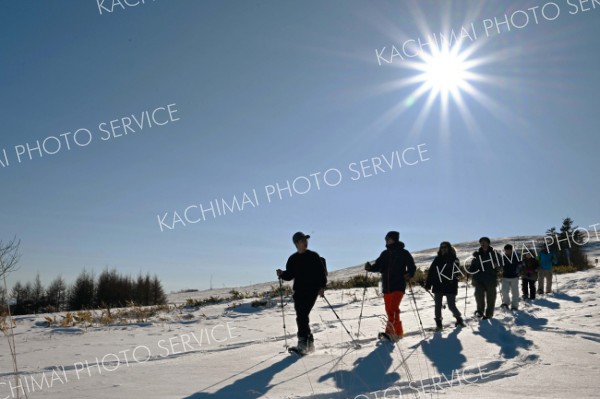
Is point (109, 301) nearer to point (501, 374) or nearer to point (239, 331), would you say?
point (239, 331)

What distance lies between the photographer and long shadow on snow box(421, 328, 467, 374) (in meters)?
4.91

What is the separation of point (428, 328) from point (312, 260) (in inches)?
128

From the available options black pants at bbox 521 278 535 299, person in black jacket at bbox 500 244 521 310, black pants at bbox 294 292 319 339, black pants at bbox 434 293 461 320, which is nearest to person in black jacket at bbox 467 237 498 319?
black pants at bbox 434 293 461 320

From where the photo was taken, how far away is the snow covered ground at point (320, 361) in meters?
4.02

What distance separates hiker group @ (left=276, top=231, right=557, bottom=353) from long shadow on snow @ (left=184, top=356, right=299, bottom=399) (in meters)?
1.27

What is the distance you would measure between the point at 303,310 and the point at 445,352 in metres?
2.15

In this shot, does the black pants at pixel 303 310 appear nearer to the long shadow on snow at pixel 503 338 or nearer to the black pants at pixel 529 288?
the long shadow on snow at pixel 503 338

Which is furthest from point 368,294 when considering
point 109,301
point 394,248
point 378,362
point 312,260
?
point 109,301

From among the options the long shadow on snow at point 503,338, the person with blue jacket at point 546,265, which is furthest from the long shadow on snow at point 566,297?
the long shadow on snow at point 503,338

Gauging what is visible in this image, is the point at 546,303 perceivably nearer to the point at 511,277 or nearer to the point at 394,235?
the point at 511,277

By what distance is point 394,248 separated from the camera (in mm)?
7641

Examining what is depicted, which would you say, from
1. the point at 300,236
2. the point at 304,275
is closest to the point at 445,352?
the point at 304,275

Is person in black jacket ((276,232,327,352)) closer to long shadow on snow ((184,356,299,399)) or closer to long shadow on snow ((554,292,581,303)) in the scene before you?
long shadow on snow ((184,356,299,399))

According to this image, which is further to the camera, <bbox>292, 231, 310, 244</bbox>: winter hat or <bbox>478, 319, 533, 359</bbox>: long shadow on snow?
<bbox>292, 231, 310, 244</bbox>: winter hat
